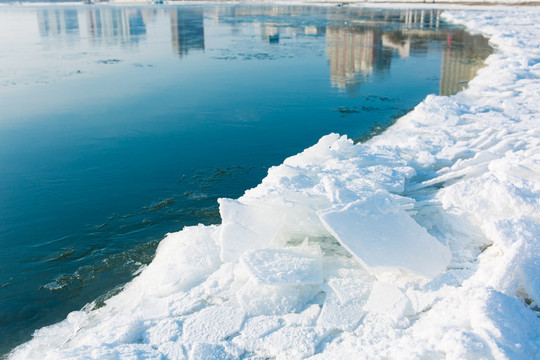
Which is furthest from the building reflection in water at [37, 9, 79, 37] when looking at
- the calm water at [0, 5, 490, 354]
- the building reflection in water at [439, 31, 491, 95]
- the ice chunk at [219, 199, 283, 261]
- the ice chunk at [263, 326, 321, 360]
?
the ice chunk at [263, 326, 321, 360]

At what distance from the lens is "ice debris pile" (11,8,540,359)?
2.54m

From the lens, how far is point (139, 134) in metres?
7.16

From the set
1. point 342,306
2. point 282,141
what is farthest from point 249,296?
point 282,141

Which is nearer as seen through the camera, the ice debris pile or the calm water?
the ice debris pile

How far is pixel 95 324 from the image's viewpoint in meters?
3.08

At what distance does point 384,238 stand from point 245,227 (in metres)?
1.08

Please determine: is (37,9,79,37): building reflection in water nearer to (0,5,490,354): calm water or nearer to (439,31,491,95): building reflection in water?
(0,5,490,354): calm water

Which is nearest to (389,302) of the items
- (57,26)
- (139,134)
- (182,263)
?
(182,263)

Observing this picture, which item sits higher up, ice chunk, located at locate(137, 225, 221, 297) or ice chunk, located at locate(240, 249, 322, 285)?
ice chunk, located at locate(240, 249, 322, 285)

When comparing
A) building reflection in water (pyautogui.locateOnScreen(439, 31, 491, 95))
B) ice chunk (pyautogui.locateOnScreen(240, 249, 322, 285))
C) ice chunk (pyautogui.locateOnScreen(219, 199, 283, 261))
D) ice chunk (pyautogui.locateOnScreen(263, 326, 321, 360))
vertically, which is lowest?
ice chunk (pyautogui.locateOnScreen(263, 326, 321, 360))

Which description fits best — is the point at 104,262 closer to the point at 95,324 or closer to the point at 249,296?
the point at 95,324

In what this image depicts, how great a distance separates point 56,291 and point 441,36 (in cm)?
2231

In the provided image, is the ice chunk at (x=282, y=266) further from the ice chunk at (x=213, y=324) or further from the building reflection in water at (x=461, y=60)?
the building reflection in water at (x=461, y=60)

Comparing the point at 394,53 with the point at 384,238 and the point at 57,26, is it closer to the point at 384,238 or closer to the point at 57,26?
the point at 384,238
